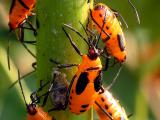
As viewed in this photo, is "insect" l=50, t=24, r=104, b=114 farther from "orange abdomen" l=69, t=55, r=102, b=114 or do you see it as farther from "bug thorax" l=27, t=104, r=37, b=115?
"bug thorax" l=27, t=104, r=37, b=115

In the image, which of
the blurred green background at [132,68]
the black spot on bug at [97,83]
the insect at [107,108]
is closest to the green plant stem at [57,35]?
the black spot on bug at [97,83]

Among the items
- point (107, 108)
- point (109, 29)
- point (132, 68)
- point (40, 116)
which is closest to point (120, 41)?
Answer: point (109, 29)

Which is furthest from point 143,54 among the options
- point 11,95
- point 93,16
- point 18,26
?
point 93,16

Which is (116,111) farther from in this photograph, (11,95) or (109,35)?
(11,95)

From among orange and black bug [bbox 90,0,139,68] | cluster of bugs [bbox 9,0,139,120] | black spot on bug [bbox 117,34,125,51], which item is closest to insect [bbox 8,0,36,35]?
cluster of bugs [bbox 9,0,139,120]

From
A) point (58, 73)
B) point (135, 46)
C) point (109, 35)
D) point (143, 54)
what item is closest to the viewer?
point (58, 73)

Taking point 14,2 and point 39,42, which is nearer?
point 39,42

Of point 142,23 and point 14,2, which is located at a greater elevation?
point 14,2
